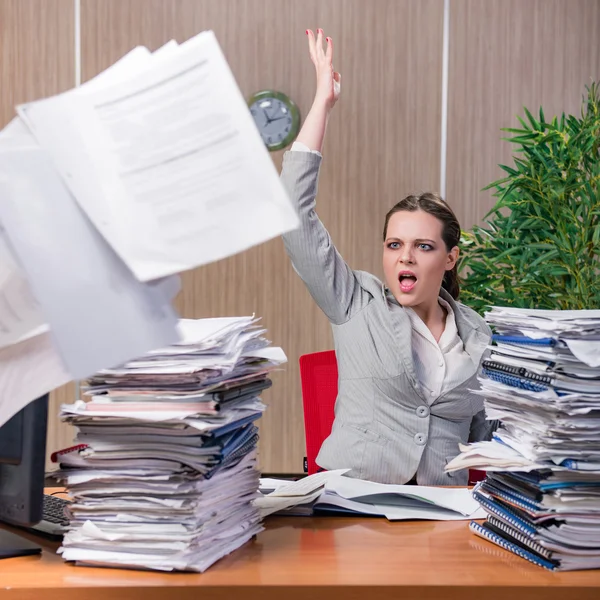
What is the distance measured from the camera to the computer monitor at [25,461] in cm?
127

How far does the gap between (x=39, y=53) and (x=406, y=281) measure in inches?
127

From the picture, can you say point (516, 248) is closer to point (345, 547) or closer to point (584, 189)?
point (584, 189)

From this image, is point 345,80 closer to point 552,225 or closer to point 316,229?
point 552,225

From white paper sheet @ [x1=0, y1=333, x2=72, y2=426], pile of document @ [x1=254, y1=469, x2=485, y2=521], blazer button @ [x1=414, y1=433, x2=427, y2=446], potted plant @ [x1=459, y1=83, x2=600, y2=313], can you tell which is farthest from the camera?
potted plant @ [x1=459, y1=83, x2=600, y2=313]

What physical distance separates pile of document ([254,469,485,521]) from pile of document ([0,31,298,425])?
0.77m

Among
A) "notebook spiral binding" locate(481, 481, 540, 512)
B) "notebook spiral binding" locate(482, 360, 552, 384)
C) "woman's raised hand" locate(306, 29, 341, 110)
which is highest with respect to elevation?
"woman's raised hand" locate(306, 29, 341, 110)

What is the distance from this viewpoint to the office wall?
4625 mm

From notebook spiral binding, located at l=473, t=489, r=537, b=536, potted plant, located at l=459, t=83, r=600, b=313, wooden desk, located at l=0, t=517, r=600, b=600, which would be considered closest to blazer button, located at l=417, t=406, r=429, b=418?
notebook spiral binding, located at l=473, t=489, r=537, b=536

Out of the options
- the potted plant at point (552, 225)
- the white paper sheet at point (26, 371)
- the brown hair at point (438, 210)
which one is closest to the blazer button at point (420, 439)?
the brown hair at point (438, 210)

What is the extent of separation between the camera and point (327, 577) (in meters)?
1.19

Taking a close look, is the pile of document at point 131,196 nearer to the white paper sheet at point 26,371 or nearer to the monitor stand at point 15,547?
the white paper sheet at point 26,371

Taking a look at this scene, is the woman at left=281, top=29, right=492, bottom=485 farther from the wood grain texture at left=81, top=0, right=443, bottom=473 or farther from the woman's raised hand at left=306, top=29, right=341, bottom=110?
the wood grain texture at left=81, top=0, right=443, bottom=473

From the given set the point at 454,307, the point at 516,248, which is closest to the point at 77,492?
the point at 454,307

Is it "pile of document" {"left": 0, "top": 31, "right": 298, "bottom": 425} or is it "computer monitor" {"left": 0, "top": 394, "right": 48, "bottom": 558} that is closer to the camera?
"pile of document" {"left": 0, "top": 31, "right": 298, "bottom": 425}
